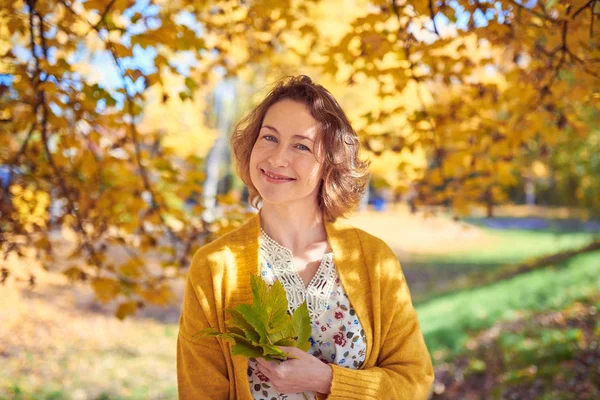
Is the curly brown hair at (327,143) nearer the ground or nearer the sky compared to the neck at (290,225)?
nearer the sky

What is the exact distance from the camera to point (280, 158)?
160cm

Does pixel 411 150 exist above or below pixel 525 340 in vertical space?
above

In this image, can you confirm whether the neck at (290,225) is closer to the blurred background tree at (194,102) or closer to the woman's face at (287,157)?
the woman's face at (287,157)

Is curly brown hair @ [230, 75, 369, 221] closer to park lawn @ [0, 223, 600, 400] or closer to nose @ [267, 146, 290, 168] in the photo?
nose @ [267, 146, 290, 168]

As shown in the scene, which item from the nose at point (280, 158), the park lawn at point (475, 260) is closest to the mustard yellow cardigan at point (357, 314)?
the nose at point (280, 158)

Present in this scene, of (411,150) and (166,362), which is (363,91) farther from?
(411,150)

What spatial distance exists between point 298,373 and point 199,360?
1.01 ft

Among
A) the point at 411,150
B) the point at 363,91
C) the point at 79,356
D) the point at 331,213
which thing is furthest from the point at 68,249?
the point at 331,213

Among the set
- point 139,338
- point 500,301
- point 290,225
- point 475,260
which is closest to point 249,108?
point 139,338

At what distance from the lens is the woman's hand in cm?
145

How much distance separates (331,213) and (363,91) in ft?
45.5

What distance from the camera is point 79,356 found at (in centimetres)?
627

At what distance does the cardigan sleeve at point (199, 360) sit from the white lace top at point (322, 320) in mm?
98

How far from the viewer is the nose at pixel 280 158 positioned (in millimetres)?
1601
